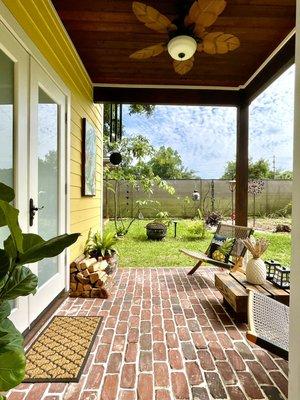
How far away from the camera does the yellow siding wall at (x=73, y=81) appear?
2.11 metres

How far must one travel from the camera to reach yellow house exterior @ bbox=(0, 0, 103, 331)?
187cm

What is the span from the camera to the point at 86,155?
380cm

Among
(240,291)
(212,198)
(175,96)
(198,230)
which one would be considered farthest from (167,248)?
(212,198)

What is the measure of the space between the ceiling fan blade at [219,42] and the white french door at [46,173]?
4.71 ft

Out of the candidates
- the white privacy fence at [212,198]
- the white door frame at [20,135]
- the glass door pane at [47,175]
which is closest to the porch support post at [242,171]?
the glass door pane at [47,175]

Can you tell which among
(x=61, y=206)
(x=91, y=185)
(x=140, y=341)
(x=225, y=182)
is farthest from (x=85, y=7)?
(x=225, y=182)

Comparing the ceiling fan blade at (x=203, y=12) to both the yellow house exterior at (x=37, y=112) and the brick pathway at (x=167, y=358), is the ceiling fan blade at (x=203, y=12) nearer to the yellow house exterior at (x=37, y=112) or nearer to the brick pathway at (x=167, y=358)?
the yellow house exterior at (x=37, y=112)

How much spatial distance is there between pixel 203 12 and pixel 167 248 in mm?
4586

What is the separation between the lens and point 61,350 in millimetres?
1980

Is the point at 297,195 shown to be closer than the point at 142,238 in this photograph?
Yes

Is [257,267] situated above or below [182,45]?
below

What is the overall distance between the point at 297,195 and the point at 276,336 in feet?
3.80

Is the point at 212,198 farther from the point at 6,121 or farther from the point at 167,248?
the point at 6,121

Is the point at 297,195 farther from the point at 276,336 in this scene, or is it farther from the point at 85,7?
the point at 85,7
